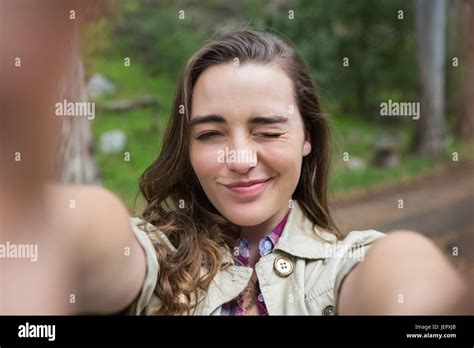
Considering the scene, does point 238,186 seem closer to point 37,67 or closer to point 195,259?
point 195,259

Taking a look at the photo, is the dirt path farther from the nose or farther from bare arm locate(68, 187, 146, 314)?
bare arm locate(68, 187, 146, 314)

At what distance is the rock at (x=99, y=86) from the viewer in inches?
103

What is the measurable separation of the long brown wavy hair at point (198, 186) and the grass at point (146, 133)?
0.10 metres

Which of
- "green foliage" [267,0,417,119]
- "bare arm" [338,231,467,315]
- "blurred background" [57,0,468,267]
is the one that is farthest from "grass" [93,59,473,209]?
"bare arm" [338,231,467,315]

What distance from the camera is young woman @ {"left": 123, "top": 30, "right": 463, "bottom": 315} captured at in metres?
2.26

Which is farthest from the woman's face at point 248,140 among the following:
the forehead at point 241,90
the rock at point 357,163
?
the rock at point 357,163

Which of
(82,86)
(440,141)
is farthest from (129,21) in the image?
(440,141)

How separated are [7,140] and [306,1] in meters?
1.15

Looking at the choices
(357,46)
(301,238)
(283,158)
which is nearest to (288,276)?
(301,238)

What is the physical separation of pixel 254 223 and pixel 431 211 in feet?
2.71

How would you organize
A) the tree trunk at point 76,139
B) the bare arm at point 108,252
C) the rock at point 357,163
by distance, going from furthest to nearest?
the rock at point 357,163 → the tree trunk at point 76,139 → the bare arm at point 108,252

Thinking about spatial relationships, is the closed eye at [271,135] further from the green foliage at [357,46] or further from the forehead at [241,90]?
the green foliage at [357,46]

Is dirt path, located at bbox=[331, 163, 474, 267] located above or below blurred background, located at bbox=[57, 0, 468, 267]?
below

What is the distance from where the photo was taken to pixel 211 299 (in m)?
2.29
